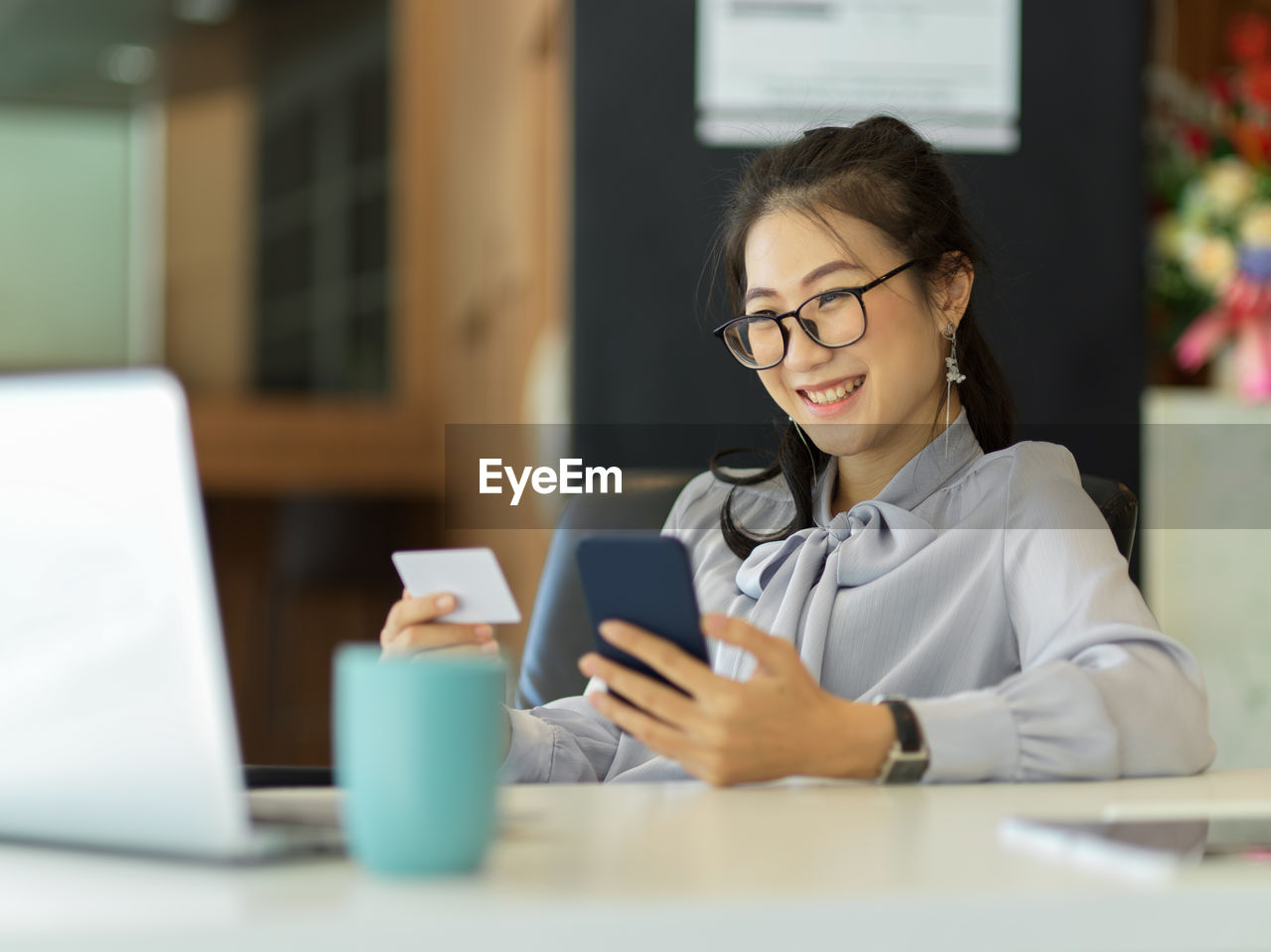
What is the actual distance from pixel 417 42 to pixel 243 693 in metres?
2.14

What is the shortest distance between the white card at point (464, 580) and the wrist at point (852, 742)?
0.22 m

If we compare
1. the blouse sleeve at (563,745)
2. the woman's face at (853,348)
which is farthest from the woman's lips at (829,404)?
the blouse sleeve at (563,745)

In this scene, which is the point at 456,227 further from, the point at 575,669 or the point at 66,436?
the point at 66,436

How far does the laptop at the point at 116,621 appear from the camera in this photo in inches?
20.3

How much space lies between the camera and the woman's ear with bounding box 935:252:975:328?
1079 mm

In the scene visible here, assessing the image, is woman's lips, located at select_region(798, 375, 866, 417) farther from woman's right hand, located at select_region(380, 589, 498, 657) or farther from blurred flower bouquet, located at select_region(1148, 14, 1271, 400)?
blurred flower bouquet, located at select_region(1148, 14, 1271, 400)

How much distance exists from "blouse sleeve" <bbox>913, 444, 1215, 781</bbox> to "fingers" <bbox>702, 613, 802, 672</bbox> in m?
0.11

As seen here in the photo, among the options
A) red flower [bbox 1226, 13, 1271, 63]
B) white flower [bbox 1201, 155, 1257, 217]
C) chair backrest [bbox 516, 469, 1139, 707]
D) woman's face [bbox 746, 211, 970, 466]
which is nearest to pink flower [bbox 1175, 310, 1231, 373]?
white flower [bbox 1201, 155, 1257, 217]

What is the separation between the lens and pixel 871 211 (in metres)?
1.05

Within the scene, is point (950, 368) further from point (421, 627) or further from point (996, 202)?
point (996, 202)

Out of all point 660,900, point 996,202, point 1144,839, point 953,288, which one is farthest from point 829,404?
point 996,202

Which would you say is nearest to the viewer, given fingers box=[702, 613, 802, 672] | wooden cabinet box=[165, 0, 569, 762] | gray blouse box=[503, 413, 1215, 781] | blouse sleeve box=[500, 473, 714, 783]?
fingers box=[702, 613, 802, 672]

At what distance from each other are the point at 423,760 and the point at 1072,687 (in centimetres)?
48

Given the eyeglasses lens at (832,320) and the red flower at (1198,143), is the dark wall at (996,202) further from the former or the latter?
the eyeglasses lens at (832,320)
